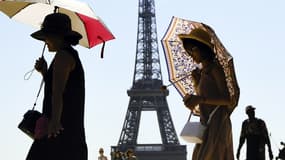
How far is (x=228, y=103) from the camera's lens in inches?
329

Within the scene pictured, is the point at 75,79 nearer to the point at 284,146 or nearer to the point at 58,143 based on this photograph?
the point at 58,143

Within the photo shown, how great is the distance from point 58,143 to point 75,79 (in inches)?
17.5

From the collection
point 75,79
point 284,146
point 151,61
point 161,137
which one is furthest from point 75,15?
point 151,61

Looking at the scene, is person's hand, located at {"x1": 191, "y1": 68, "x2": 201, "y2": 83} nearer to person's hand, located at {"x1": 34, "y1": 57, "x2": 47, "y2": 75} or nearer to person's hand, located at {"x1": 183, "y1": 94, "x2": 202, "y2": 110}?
person's hand, located at {"x1": 183, "y1": 94, "x2": 202, "y2": 110}

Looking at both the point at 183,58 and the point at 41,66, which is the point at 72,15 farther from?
the point at 183,58

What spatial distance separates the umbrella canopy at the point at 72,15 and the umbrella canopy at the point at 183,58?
5.35 ft

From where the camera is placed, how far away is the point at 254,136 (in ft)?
44.3

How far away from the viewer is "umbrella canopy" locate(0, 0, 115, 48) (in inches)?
268

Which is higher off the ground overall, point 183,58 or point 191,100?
point 183,58

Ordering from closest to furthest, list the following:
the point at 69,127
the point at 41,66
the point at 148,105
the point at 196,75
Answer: the point at 69,127 → the point at 41,66 → the point at 196,75 → the point at 148,105

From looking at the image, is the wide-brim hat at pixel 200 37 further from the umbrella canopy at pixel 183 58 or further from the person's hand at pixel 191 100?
the person's hand at pixel 191 100

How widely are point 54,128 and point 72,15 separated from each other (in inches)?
71.9

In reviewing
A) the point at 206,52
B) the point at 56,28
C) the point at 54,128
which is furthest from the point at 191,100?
the point at 54,128

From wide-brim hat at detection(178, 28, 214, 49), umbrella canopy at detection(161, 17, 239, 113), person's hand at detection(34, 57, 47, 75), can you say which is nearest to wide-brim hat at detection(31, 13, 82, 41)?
person's hand at detection(34, 57, 47, 75)
